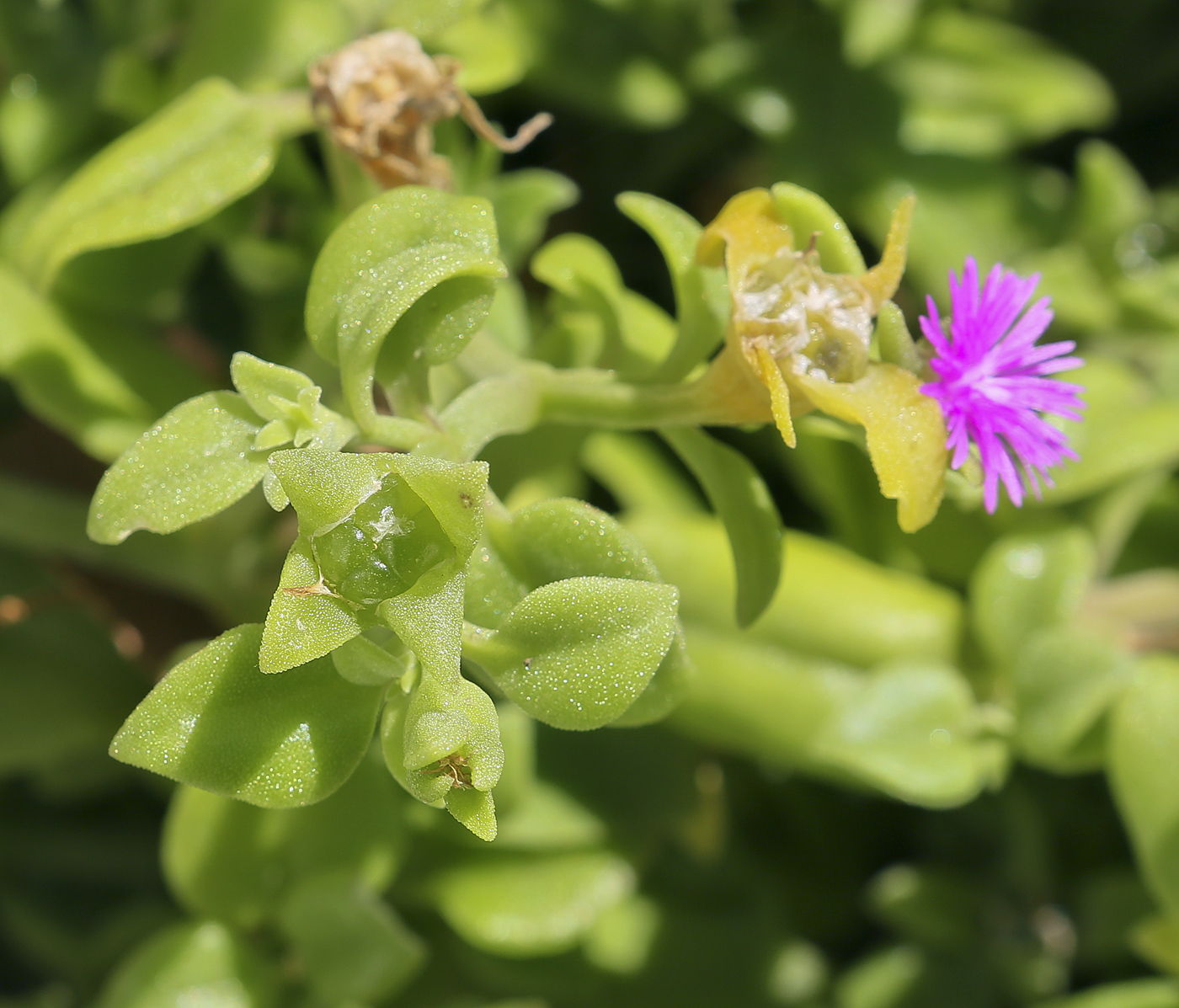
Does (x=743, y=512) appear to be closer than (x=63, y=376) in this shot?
Yes

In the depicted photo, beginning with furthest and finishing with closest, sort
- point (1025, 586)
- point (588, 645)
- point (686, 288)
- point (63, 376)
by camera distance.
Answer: point (1025, 586) < point (63, 376) < point (686, 288) < point (588, 645)

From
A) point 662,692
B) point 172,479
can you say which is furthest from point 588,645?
point 172,479

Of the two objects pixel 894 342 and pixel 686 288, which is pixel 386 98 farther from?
pixel 894 342

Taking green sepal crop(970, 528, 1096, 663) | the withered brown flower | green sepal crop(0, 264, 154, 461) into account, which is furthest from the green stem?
green sepal crop(970, 528, 1096, 663)

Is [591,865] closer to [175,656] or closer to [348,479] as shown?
[175,656]

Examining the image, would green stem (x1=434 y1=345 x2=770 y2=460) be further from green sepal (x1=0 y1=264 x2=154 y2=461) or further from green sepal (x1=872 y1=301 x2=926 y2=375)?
green sepal (x1=0 y1=264 x2=154 y2=461)

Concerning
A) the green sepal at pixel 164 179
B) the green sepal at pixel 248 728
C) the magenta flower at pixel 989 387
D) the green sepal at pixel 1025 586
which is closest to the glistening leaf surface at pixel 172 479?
the green sepal at pixel 248 728

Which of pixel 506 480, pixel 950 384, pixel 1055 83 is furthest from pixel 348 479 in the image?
pixel 1055 83
